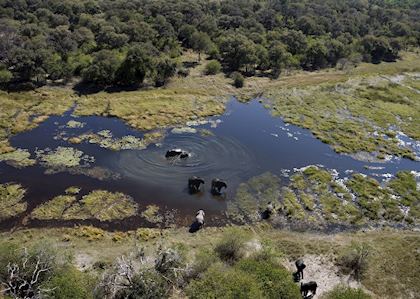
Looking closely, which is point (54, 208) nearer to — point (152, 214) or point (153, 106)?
point (152, 214)

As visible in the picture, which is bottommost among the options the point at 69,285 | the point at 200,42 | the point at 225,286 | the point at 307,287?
the point at 307,287

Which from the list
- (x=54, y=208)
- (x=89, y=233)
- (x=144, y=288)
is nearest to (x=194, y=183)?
(x=89, y=233)

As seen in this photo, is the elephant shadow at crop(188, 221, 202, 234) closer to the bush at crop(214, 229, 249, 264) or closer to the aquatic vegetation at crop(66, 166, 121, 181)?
the bush at crop(214, 229, 249, 264)

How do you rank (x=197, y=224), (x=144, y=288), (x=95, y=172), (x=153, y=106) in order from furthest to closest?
(x=153, y=106) → (x=95, y=172) → (x=197, y=224) → (x=144, y=288)

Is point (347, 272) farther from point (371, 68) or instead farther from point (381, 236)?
point (371, 68)

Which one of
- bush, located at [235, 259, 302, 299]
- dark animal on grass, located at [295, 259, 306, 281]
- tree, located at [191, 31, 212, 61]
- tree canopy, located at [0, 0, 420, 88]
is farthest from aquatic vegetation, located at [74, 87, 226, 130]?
bush, located at [235, 259, 302, 299]

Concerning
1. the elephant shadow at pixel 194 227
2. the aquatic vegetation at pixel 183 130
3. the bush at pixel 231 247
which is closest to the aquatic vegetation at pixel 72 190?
the elephant shadow at pixel 194 227

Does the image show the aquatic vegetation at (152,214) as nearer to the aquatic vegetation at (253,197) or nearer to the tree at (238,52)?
the aquatic vegetation at (253,197)

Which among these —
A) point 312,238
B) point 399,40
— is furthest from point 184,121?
point 399,40
